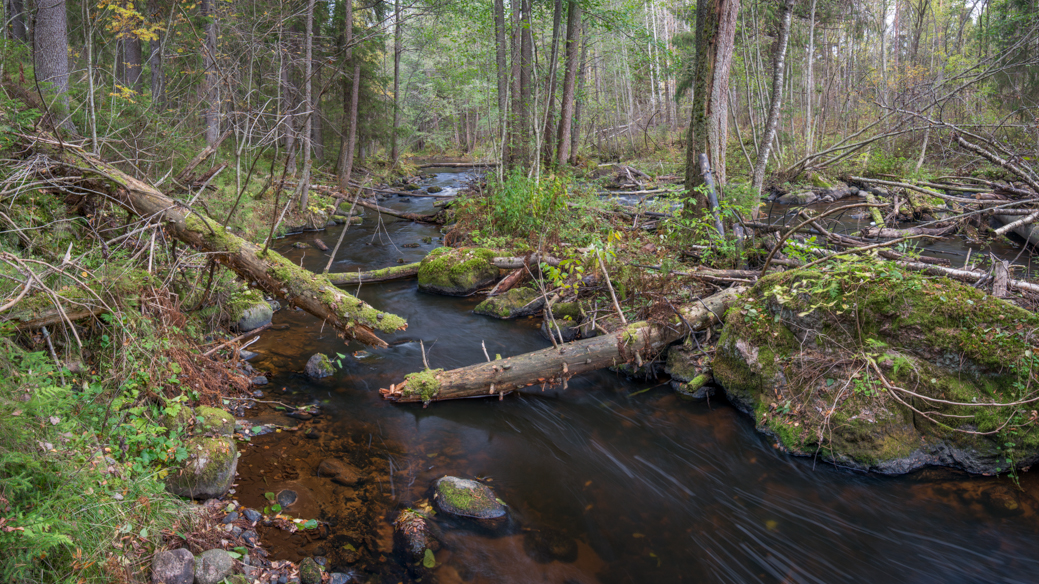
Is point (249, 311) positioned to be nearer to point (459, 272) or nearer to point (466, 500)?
point (459, 272)

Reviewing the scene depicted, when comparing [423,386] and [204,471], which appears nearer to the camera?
[204,471]

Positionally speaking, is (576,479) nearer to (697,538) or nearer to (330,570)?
(697,538)

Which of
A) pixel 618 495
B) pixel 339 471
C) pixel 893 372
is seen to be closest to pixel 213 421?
pixel 339 471

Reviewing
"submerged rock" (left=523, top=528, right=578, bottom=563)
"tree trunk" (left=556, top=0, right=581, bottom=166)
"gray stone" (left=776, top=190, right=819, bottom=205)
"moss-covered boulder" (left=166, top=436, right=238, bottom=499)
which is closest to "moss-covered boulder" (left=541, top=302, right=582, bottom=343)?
"submerged rock" (left=523, top=528, right=578, bottom=563)

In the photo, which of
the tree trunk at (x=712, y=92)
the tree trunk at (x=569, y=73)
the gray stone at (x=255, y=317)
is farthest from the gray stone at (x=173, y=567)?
the tree trunk at (x=569, y=73)

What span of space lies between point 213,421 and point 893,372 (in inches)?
254

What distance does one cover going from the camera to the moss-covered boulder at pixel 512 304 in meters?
8.66

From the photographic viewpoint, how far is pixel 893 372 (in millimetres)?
4891

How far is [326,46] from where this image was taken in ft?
54.9

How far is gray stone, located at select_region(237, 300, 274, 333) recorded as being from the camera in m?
7.45

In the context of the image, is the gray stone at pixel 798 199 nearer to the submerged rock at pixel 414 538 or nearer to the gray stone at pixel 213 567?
the submerged rock at pixel 414 538

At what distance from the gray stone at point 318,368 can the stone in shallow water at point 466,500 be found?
2705mm

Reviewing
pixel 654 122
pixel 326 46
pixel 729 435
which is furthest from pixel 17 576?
pixel 654 122

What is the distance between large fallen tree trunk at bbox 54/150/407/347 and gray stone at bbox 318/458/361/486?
1348 mm
